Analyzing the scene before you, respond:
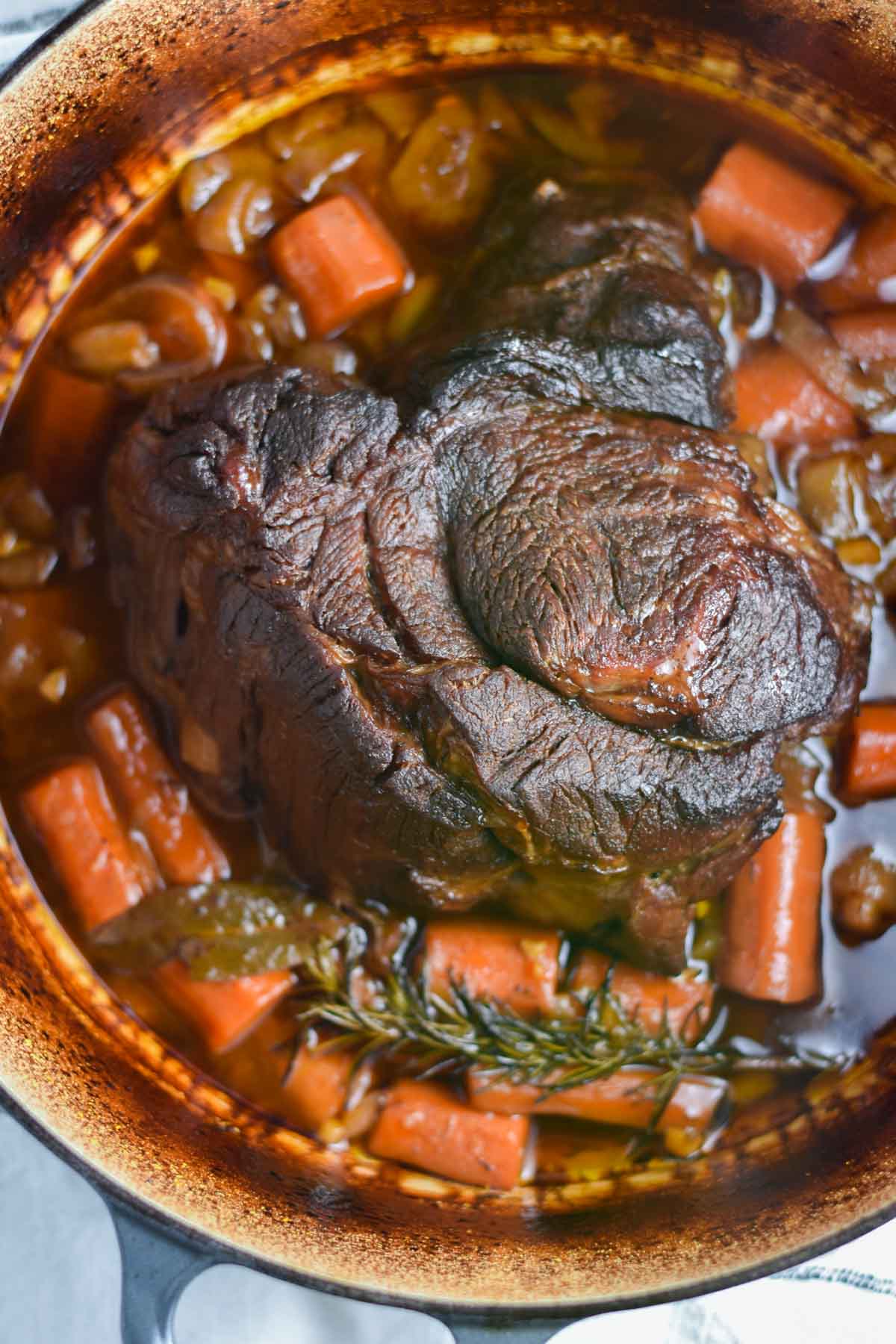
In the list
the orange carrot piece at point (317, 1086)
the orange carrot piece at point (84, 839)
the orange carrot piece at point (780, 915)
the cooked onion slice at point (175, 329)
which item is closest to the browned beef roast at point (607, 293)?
the cooked onion slice at point (175, 329)

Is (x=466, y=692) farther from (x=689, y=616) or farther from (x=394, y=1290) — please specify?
(x=394, y=1290)

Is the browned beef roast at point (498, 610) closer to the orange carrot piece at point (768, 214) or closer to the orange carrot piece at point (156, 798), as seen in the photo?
the orange carrot piece at point (156, 798)

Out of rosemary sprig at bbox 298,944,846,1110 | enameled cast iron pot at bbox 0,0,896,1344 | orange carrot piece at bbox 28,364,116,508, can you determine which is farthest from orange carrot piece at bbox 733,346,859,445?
orange carrot piece at bbox 28,364,116,508

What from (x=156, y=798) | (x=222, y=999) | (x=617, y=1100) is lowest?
(x=617, y=1100)

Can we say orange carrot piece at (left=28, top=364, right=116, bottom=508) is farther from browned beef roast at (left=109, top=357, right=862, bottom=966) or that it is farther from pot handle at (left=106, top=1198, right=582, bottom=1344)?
pot handle at (left=106, top=1198, right=582, bottom=1344)

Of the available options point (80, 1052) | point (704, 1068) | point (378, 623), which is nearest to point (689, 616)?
point (378, 623)

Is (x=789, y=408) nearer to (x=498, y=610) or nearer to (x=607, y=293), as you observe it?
(x=607, y=293)

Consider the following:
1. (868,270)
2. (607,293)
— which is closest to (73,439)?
(607,293)

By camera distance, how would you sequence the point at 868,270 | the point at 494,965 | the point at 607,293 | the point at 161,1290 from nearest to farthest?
the point at 161,1290, the point at 607,293, the point at 494,965, the point at 868,270
